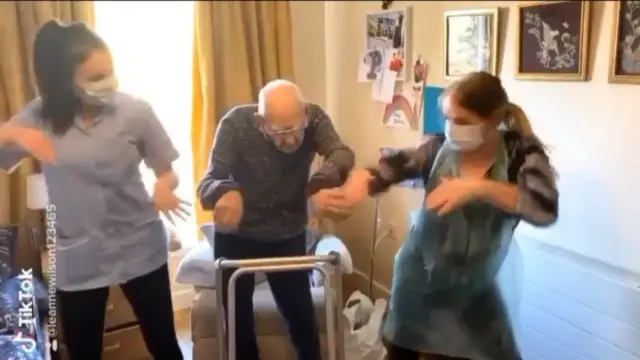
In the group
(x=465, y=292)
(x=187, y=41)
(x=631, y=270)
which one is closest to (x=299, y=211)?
(x=465, y=292)

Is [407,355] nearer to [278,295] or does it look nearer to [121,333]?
[278,295]

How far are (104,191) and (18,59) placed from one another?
65 cm

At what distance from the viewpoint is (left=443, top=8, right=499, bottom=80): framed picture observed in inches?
80.8

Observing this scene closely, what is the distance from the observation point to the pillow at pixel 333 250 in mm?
1580

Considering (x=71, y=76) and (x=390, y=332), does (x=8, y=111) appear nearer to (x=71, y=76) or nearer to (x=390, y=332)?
(x=71, y=76)

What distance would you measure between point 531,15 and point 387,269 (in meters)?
0.76

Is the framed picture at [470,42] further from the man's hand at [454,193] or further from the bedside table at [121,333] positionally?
the bedside table at [121,333]

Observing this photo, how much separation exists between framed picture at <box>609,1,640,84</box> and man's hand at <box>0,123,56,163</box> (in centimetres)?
121

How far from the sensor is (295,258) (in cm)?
150

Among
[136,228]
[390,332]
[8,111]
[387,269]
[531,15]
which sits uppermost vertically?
[531,15]

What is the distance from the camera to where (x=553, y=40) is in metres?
1.86

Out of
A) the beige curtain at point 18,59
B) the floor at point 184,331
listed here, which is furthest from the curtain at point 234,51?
the floor at point 184,331

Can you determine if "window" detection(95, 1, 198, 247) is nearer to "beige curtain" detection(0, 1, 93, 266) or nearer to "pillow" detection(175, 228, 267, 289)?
"beige curtain" detection(0, 1, 93, 266)

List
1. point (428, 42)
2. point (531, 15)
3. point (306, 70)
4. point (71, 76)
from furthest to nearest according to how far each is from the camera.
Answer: point (306, 70)
point (428, 42)
point (531, 15)
point (71, 76)
